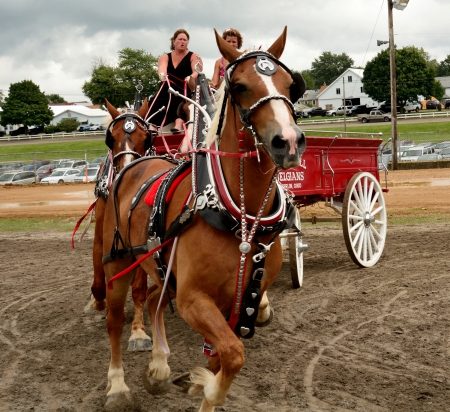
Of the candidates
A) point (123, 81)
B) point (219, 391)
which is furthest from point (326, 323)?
point (123, 81)

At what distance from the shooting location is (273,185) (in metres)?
3.91

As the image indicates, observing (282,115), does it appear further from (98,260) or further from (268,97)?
(98,260)

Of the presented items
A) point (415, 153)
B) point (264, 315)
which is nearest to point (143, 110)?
point (264, 315)

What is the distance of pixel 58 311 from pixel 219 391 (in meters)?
4.57

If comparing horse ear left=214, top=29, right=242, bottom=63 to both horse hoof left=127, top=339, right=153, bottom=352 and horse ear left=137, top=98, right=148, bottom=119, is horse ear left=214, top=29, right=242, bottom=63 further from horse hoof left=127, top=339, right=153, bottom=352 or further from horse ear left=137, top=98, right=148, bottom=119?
horse ear left=137, top=98, right=148, bottom=119

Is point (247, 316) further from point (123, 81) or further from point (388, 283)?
point (123, 81)

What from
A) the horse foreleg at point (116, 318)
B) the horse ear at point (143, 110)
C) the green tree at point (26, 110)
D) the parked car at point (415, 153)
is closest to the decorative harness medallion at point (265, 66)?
the horse foreleg at point (116, 318)

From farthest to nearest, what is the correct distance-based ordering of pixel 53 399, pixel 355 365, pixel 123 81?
pixel 123 81 < pixel 355 365 < pixel 53 399

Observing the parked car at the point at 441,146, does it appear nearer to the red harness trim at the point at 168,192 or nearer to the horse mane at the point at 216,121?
the red harness trim at the point at 168,192

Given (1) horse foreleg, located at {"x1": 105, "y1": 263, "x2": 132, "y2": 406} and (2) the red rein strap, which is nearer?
(2) the red rein strap

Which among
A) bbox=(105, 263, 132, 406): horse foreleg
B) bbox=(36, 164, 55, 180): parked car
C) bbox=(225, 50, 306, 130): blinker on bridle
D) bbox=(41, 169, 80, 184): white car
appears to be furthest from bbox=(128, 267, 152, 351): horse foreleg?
bbox=(36, 164, 55, 180): parked car

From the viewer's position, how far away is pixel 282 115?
3.42 metres

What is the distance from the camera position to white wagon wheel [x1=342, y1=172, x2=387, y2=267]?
30.0 ft

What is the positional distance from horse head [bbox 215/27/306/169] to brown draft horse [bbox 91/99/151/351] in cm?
305
